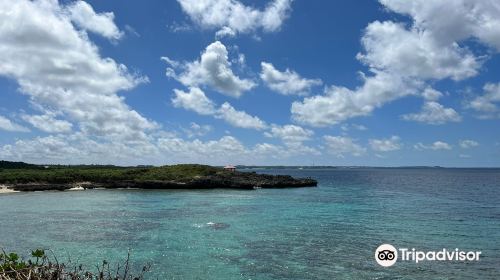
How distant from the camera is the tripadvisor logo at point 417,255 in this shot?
2736cm

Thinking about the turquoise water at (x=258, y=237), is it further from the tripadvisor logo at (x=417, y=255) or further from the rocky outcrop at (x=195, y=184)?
the rocky outcrop at (x=195, y=184)

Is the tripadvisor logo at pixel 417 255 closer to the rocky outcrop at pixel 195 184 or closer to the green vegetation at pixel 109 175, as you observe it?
the rocky outcrop at pixel 195 184

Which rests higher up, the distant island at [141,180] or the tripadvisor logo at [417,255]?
the distant island at [141,180]

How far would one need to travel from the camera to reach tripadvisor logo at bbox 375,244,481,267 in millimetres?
27359

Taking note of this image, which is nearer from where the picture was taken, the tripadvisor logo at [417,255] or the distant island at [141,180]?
the tripadvisor logo at [417,255]

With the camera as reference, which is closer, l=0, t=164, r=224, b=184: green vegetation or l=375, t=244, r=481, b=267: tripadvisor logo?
l=375, t=244, r=481, b=267: tripadvisor logo

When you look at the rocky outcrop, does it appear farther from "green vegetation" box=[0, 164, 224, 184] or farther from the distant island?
"green vegetation" box=[0, 164, 224, 184]

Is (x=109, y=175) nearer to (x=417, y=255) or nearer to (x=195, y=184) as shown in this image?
(x=195, y=184)

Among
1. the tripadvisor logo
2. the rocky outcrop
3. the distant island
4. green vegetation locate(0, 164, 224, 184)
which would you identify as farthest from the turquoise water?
green vegetation locate(0, 164, 224, 184)

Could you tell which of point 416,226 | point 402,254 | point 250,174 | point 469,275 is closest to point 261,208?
point 416,226

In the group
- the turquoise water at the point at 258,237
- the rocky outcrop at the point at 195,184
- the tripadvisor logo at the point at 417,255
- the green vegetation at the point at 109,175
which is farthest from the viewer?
the rocky outcrop at the point at 195,184

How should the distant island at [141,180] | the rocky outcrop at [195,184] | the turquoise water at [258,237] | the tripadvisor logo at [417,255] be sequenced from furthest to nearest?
the rocky outcrop at [195,184] < the distant island at [141,180] < the tripadvisor logo at [417,255] < the turquoise water at [258,237]


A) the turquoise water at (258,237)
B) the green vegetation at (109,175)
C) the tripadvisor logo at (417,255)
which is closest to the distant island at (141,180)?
the green vegetation at (109,175)

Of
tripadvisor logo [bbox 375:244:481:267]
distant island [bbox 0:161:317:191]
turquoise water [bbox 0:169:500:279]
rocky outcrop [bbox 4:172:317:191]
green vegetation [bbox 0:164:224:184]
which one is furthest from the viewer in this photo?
rocky outcrop [bbox 4:172:317:191]
